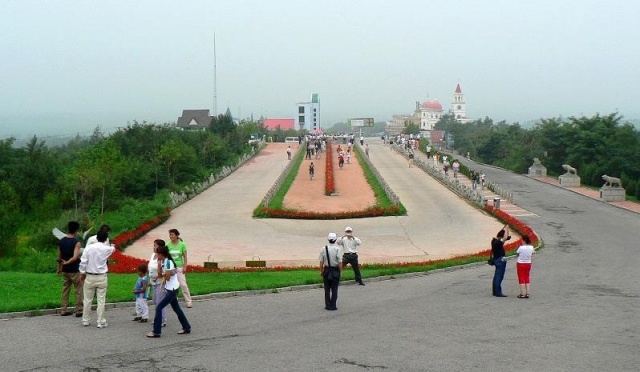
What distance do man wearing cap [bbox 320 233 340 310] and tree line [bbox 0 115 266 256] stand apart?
50.6 ft

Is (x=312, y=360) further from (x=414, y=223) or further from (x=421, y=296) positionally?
(x=414, y=223)

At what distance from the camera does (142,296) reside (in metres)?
12.4

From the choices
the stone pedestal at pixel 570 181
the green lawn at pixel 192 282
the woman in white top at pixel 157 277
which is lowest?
the green lawn at pixel 192 282

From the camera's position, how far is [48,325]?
12.1m

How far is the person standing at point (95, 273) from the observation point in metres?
12.0

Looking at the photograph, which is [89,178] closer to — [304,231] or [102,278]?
[304,231]

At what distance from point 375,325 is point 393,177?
141 feet

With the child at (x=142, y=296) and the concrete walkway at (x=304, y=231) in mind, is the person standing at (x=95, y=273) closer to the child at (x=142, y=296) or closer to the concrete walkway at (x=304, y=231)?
the child at (x=142, y=296)

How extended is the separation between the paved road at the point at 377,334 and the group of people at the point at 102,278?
1.05 ft

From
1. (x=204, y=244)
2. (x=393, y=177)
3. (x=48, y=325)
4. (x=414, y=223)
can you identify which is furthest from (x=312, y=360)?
(x=393, y=177)

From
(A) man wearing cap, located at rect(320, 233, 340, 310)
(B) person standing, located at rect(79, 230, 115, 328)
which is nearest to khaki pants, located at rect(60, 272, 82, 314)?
(B) person standing, located at rect(79, 230, 115, 328)

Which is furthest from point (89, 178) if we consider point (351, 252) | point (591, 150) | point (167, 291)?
point (591, 150)

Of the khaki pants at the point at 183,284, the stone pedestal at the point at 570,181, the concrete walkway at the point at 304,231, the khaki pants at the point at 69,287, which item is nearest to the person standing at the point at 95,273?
the khaki pants at the point at 69,287

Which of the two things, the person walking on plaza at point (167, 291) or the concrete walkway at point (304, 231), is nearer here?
the person walking on plaza at point (167, 291)
